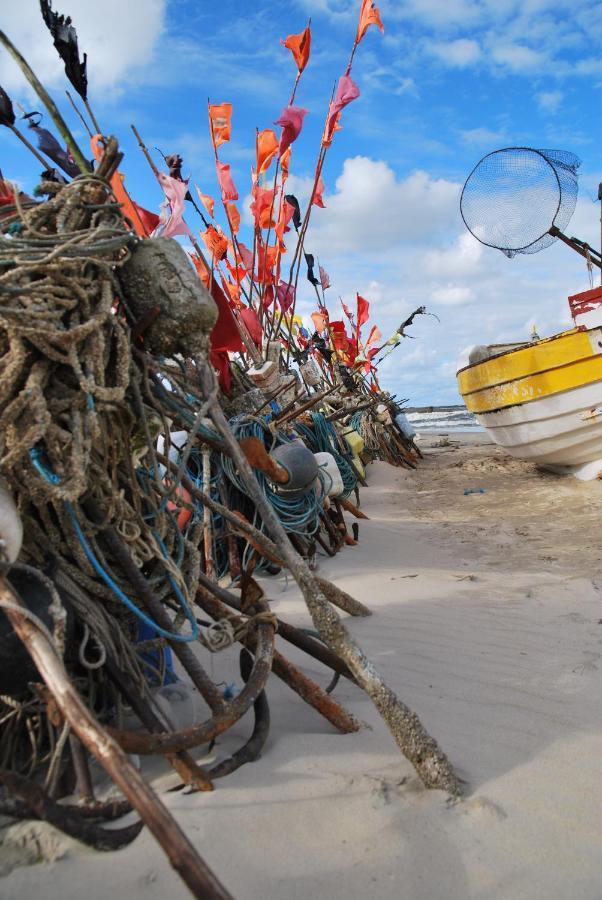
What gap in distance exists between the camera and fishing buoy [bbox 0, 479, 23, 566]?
1.71m

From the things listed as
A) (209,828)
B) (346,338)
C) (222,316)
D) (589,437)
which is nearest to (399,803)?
(209,828)

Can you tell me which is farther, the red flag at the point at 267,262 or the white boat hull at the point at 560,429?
the red flag at the point at 267,262

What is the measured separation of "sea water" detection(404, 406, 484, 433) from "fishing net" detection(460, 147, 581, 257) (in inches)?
848

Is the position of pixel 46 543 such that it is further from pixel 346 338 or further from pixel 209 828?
pixel 346 338

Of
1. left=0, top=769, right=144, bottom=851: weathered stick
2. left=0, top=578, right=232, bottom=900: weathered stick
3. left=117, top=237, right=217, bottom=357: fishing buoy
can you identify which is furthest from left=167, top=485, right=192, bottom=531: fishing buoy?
left=0, top=769, right=144, bottom=851: weathered stick

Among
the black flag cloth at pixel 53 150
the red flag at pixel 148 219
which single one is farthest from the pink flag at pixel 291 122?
the black flag cloth at pixel 53 150

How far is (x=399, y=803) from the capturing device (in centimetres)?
182

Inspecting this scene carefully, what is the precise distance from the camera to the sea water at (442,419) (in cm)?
3145

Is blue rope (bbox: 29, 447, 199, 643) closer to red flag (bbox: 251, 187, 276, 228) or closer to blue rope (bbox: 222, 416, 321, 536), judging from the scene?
blue rope (bbox: 222, 416, 321, 536)

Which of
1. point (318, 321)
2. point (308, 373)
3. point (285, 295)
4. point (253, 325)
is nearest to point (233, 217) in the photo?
point (285, 295)

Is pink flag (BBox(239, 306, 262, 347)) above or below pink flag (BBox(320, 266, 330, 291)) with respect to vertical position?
below

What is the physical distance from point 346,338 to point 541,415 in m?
6.98

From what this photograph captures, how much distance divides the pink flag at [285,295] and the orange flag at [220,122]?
2.20m

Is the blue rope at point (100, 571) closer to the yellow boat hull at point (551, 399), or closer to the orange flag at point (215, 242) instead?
the yellow boat hull at point (551, 399)
